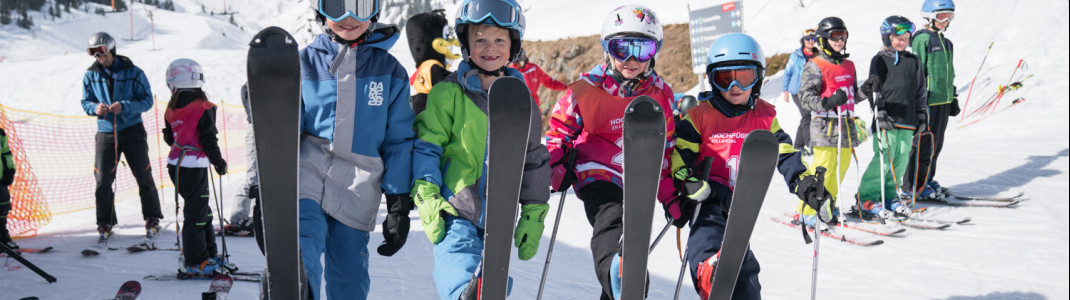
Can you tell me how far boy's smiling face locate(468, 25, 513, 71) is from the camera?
2.91m

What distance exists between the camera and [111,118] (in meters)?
6.22

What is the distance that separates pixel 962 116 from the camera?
13039 mm

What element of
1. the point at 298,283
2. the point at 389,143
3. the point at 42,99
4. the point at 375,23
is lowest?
the point at 42,99

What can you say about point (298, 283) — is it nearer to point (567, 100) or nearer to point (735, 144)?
point (567, 100)

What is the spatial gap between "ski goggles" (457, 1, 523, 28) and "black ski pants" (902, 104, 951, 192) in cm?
628

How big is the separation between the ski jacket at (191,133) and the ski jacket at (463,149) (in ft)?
8.86

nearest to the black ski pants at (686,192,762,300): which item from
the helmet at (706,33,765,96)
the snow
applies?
the helmet at (706,33,765,96)

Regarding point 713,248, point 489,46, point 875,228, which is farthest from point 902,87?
point 489,46

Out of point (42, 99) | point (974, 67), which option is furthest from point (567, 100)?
point (42, 99)

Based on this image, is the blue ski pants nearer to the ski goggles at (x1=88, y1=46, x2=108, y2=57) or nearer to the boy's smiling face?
the boy's smiling face

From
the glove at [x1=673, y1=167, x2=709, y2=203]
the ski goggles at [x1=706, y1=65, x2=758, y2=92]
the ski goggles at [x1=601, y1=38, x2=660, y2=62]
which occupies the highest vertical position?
the ski goggles at [x1=601, y1=38, x2=660, y2=62]

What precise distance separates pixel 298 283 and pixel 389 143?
0.73m

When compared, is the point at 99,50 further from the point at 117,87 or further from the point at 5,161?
the point at 5,161

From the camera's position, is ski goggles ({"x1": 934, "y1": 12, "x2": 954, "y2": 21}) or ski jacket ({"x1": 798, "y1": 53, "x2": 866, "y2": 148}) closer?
ski jacket ({"x1": 798, "y1": 53, "x2": 866, "y2": 148})
